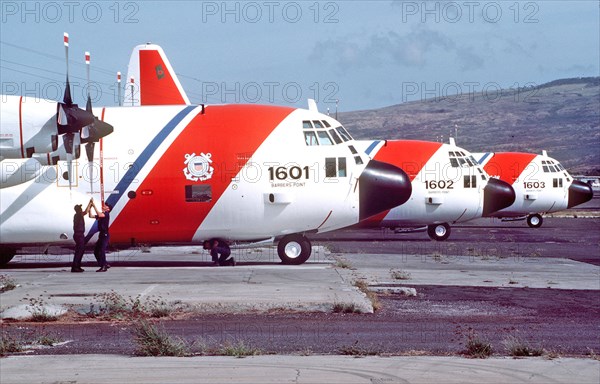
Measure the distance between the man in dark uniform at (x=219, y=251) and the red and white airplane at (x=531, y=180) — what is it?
26.6 m

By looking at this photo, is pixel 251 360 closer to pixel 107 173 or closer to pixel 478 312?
pixel 478 312

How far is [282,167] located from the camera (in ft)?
90.8

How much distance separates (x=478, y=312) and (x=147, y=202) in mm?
11037

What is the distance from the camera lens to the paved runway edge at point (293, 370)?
1207 cm

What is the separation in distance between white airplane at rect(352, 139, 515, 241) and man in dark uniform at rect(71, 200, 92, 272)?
15873 mm

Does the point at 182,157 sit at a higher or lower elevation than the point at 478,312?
higher

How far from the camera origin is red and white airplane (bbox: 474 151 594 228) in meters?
52.1

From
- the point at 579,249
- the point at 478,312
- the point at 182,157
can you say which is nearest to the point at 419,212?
the point at 579,249

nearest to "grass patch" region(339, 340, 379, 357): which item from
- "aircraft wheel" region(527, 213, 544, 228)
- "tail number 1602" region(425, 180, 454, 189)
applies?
"tail number 1602" region(425, 180, 454, 189)

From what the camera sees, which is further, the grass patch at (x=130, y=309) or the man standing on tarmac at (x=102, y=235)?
the man standing on tarmac at (x=102, y=235)

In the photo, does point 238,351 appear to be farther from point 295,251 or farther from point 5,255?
point 5,255

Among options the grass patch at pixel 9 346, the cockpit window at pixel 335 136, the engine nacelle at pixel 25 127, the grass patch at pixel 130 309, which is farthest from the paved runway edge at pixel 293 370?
the cockpit window at pixel 335 136

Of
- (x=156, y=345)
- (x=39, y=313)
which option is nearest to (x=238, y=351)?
(x=156, y=345)

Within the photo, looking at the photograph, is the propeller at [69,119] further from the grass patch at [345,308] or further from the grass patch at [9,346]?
the grass patch at [345,308]
